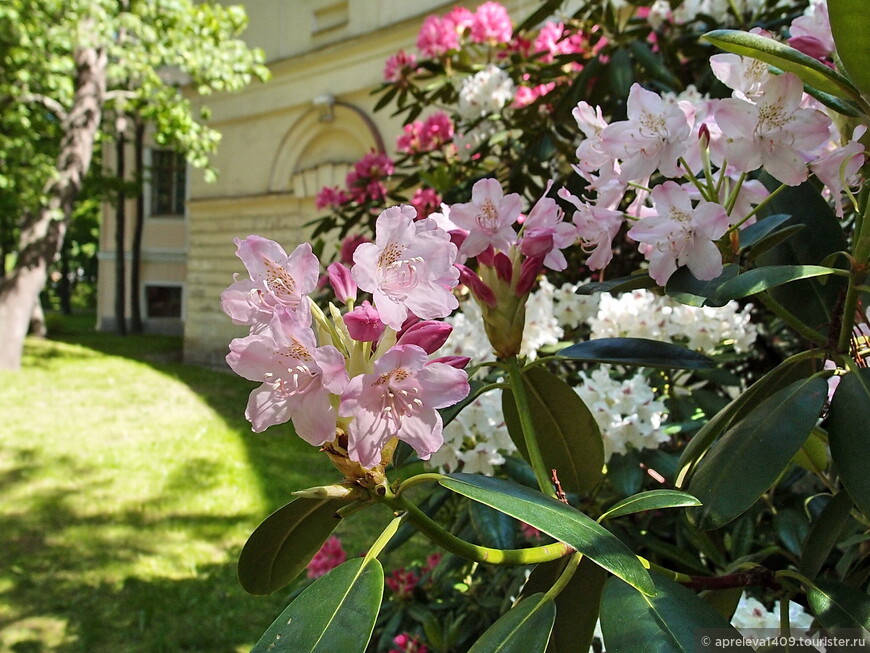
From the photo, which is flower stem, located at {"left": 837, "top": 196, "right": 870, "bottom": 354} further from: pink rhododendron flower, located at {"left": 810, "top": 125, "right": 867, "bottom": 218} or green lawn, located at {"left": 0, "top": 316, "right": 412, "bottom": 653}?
green lawn, located at {"left": 0, "top": 316, "right": 412, "bottom": 653}

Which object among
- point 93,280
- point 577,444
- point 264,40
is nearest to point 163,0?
point 264,40

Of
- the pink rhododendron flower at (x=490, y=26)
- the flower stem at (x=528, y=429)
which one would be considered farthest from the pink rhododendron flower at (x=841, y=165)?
the pink rhododendron flower at (x=490, y=26)

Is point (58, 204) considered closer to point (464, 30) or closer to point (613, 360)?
point (464, 30)

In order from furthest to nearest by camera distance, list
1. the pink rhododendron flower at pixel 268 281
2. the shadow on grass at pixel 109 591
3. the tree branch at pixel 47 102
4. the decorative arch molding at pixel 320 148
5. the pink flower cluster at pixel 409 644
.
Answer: the decorative arch molding at pixel 320 148, the tree branch at pixel 47 102, the shadow on grass at pixel 109 591, the pink flower cluster at pixel 409 644, the pink rhododendron flower at pixel 268 281

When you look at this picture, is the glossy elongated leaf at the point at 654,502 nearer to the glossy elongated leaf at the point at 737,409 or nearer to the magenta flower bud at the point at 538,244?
the glossy elongated leaf at the point at 737,409

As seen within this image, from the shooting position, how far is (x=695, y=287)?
2.07 feet

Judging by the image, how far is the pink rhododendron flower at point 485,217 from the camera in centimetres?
70

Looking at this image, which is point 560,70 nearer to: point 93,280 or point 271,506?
point 271,506

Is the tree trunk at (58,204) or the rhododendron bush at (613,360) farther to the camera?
the tree trunk at (58,204)

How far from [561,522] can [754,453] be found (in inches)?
8.1

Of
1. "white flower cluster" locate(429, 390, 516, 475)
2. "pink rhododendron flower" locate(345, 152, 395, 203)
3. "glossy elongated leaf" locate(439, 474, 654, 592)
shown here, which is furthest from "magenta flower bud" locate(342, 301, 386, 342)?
"pink rhododendron flower" locate(345, 152, 395, 203)

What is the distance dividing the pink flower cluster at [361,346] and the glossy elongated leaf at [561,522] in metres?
0.05

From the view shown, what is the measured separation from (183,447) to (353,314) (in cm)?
501

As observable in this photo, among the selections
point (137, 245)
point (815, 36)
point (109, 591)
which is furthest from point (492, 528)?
point (137, 245)
